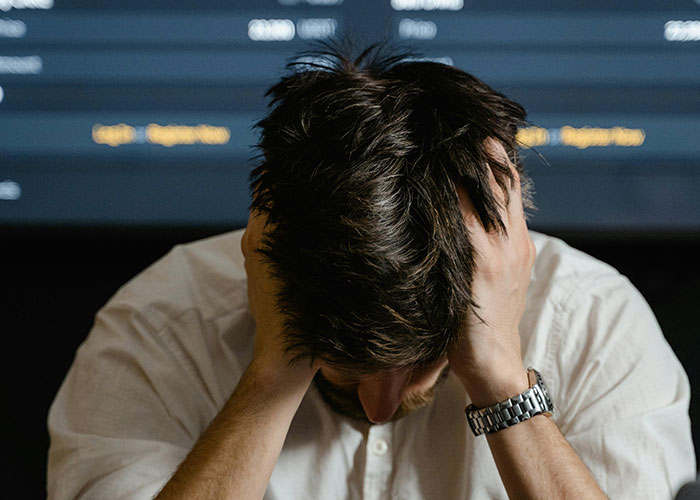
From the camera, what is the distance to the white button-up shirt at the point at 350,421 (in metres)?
0.92

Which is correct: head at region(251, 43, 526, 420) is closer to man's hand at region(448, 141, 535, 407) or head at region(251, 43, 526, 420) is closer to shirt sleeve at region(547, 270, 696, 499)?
man's hand at region(448, 141, 535, 407)

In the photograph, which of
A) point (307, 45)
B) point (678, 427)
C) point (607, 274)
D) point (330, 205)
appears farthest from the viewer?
point (307, 45)

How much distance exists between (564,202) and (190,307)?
778 millimetres

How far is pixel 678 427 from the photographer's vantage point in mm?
961

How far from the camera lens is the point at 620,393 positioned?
0.95 m

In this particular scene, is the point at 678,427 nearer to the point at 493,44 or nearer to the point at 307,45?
the point at 493,44

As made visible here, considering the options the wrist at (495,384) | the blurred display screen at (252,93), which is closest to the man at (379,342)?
the wrist at (495,384)

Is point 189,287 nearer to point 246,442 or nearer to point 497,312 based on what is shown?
point 246,442

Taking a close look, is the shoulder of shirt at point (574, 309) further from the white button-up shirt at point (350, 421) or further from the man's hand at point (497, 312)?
the man's hand at point (497, 312)

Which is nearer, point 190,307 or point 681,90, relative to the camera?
point 190,307

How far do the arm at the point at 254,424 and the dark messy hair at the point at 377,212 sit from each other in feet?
0.22

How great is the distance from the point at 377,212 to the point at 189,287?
467mm

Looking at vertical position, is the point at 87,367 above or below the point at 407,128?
below

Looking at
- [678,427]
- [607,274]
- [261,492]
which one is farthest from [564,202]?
[261,492]
